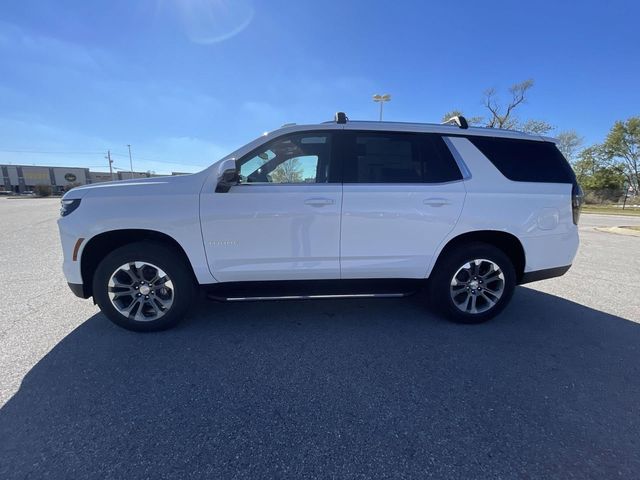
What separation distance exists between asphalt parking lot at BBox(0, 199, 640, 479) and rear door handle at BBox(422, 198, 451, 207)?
4.25 feet

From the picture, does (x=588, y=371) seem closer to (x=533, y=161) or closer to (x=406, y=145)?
(x=533, y=161)

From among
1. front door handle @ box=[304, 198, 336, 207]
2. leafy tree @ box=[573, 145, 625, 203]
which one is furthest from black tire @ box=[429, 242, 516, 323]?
leafy tree @ box=[573, 145, 625, 203]

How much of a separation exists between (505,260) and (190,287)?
328 centimetres

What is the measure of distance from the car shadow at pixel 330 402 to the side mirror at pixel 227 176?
145cm

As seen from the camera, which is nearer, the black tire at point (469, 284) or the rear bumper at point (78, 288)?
the rear bumper at point (78, 288)

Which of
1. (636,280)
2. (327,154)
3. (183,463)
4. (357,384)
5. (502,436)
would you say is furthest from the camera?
(636,280)

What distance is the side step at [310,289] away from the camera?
10.1 ft

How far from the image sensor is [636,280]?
5.09 metres

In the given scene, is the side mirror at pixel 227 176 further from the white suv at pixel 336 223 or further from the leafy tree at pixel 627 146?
the leafy tree at pixel 627 146

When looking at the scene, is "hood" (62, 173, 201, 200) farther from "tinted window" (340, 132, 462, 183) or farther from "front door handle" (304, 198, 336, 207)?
"tinted window" (340, 132, 462, 183)

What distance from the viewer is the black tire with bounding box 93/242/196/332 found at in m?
2.97

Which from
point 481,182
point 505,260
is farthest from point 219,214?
point 505,260

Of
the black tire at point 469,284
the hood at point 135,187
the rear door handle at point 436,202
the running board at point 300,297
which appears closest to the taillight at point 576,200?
the black tire at point 469,284

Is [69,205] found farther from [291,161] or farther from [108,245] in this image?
[291,161]
